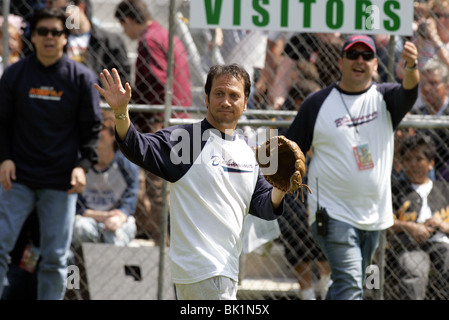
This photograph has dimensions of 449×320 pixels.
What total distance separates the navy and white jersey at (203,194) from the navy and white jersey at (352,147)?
1.54 m

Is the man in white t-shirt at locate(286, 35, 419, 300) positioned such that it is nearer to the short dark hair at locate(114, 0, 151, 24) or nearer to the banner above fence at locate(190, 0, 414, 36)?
the banner above fence at locate(190, 0, 414, 36)

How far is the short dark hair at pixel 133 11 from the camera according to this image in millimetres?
6848

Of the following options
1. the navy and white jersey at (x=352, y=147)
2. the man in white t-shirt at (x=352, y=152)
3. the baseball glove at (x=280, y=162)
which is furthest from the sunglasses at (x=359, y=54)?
the baseball glove at (x=280, y=162)

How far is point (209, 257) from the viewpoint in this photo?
3957 mm

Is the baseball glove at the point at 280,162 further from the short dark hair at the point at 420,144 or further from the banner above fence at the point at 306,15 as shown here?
the short dark hair at the point at 420,144

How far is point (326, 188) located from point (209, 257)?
1.86 metres

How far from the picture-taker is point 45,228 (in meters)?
5.61

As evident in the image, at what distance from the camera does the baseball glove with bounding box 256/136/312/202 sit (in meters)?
3.93

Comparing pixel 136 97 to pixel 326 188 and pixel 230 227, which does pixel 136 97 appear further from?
pixel 230 227

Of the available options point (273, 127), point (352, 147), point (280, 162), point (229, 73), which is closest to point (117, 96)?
point (229, 73)

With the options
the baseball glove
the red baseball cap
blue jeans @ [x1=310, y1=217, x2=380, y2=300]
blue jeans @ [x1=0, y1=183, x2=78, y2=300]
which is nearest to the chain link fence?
blue jeans @ [x1=0, y1=183, x2=78, y2=300]

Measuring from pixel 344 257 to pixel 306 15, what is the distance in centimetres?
189

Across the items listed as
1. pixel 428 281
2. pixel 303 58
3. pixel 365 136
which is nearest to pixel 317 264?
pixel 428 281

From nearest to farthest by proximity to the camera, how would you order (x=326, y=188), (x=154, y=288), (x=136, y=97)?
(x=326, y=188) → (x=154, y=288) → (x=136, y=97)
